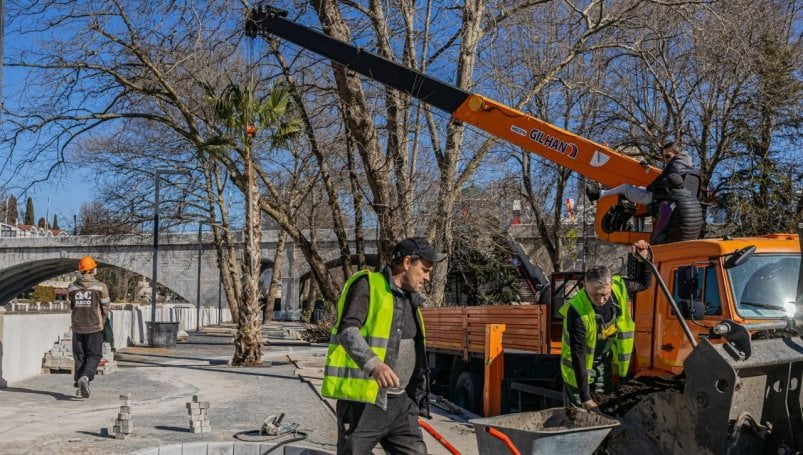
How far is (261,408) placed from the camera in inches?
406

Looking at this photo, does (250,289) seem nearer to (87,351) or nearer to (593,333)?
(87,351)

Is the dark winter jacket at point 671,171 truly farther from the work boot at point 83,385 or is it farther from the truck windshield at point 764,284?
the work boot at point 83,385

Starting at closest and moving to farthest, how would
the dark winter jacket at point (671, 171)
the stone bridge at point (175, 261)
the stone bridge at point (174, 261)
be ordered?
the dark winter jacket at point (671, 171) < the stone bridge at point (175, 261) < the stone bridge at point (174, 261)

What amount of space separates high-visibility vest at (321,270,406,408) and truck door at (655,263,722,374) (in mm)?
3074

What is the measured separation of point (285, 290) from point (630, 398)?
201 feet

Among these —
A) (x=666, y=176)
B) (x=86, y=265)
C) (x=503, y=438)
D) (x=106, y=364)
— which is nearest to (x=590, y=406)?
(x=503, y=438)

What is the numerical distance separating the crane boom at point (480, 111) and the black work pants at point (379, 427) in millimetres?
5677

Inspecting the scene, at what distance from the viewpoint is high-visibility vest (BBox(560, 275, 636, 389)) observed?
6074 mm

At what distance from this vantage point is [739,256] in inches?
246

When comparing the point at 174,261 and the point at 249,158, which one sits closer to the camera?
the point at 249,158

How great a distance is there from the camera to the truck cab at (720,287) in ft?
21.0

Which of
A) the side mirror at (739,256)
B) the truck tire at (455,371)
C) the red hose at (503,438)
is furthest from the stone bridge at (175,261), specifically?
the red hose at (503,438)

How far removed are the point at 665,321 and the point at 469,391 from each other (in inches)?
157

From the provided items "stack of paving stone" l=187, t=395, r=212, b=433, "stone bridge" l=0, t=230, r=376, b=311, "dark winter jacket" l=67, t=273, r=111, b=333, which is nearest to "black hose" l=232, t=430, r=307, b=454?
"stack of paving stone" l=187, t=395, r=212, b=433
